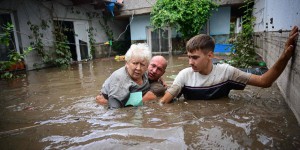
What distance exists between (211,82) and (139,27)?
525 inches

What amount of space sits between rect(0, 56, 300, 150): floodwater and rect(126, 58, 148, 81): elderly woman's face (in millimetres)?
474

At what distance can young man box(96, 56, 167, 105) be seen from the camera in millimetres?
3124

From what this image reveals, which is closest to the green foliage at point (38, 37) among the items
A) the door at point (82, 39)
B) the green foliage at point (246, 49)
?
the door at point (82, 39)

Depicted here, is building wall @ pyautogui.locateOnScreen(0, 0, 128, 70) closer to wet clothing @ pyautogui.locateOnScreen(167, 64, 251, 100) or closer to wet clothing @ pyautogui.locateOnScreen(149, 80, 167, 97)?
wet clothing @ pyautogui.locateOnScreen(149, 80, 167, 97)

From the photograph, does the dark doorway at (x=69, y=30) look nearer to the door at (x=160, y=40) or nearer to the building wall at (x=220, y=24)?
the door at (x=160, y=40)

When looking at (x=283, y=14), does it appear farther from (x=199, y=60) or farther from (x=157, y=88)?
(x=157, y=88)

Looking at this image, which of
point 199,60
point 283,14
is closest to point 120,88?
point 199,60

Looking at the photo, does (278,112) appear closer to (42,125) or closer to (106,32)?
(42,125)

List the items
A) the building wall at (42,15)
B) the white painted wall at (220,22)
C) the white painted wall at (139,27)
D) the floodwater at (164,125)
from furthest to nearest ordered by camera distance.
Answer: the white painted wall at (139,27) → the white painted wall at (220,22) → the building wall at (42,15) → the floodwater at (164,125)

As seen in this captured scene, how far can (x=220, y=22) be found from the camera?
12984 millimetres

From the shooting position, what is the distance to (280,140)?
168 cm

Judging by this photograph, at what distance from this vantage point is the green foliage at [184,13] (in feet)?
36.6

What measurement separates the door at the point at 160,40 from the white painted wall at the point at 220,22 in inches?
119

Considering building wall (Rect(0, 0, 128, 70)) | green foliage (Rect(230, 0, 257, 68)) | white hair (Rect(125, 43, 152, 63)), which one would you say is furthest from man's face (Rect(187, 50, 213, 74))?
building wall (Rect(0, 0, 128, 70))
